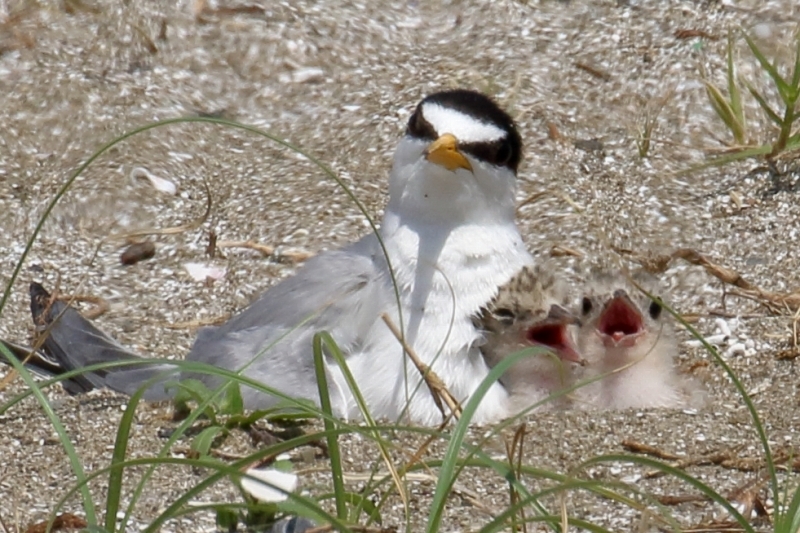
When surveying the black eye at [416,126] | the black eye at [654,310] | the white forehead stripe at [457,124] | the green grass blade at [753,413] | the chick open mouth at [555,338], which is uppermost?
the black eye at [654,310]

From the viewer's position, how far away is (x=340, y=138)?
176 inches

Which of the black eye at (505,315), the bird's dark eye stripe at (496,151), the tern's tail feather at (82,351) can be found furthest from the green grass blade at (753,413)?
the tern's tail feather at (82,351)

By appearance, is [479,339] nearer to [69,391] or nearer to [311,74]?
[69,391]

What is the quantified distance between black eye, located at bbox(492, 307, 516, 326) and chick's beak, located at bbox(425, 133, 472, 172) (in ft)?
1.16

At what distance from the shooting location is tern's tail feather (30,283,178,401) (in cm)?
326

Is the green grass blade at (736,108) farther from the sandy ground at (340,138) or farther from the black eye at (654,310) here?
the black eye at (654,310)

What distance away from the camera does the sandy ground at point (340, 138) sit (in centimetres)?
388

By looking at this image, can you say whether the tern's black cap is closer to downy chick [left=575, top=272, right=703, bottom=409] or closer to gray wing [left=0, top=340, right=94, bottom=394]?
downy chick [left=575, top=272, right=703, bottom=409]

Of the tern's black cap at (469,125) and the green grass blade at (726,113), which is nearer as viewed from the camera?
the tern's black cap at (469,125)

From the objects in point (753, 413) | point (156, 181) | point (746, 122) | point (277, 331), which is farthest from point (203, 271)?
point (753, 413)

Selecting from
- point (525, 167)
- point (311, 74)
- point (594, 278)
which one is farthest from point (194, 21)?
point (594, 278)

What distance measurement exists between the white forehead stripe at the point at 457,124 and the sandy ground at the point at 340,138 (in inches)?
19.0

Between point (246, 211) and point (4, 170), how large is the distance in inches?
31.6

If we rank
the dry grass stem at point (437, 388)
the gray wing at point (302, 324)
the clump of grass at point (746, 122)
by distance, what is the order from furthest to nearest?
1. the clump of grass at point (746, 122)
2. the gray wing at point (302, 324)
3. the dry grass stem at point (437, 388)
